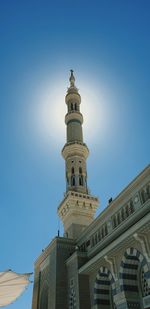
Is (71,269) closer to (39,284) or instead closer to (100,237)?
(100,237)

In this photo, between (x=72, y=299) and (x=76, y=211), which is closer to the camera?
(x=72, y=299)

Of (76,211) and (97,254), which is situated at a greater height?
(76,211)

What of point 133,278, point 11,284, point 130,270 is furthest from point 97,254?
point 11,284

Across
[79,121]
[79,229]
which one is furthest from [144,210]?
[79,121]

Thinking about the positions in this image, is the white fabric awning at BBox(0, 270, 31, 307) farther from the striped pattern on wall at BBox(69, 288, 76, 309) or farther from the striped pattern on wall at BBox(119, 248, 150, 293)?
the striped pattern on wall at BBox(69, 288, 76, 309)

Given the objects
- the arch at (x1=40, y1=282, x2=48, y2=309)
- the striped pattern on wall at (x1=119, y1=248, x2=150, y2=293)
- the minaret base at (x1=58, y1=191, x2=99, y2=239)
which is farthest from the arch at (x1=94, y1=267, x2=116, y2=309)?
the arch at (x1=40, y1=282, x2=48, y2=309)

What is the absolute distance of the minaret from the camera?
30.5 m

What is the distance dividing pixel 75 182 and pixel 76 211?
12.6 ft

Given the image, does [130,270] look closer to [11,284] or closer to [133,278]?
[133,278]

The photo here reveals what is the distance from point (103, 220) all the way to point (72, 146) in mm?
13628

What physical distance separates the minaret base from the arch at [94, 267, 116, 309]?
26.8 feet

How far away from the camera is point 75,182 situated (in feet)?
110

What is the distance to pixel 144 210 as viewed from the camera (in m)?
18.1

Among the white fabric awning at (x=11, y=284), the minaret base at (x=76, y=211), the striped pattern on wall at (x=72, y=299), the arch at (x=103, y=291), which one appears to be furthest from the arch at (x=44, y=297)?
the white fabric awning at (x=11, y=284)
